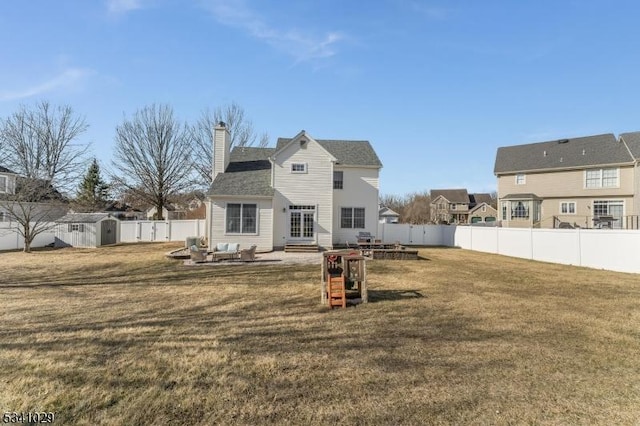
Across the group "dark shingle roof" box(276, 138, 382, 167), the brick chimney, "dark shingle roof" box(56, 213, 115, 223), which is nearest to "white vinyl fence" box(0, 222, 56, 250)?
"dark shingle roof" box(56, 213, 115, 223)

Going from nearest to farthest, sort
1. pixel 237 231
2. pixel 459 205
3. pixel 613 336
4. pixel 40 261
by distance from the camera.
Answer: pixel 613 336, pixel 40 261, pixel 237 231, pixel 459 205

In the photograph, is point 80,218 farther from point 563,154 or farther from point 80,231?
point 563,154

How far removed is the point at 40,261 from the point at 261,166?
1249 cm

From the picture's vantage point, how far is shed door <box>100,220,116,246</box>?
84.5ft

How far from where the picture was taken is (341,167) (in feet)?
74.1

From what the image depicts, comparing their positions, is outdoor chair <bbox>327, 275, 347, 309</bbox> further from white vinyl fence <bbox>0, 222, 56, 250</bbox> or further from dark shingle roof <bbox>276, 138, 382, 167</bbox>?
white vinyl fence <bbox>0, 222, 56, 250</bbox>

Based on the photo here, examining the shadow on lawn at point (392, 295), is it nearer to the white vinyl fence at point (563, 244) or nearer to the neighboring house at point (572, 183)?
the white vinyl fence at point (563, 244)

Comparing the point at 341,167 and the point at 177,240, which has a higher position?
the point at 341,167

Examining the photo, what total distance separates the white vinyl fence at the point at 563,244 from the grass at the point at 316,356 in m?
5.49

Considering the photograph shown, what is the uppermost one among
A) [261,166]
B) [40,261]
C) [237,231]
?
[261,166]

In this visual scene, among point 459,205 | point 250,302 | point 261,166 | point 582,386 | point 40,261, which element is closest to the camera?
point 582,386

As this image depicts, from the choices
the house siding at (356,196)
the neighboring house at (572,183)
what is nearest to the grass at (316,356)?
the house siding at (356,196)

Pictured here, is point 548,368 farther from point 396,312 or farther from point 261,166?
point 261,166

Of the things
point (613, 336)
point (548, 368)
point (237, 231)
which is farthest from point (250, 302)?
point (237, 231)
